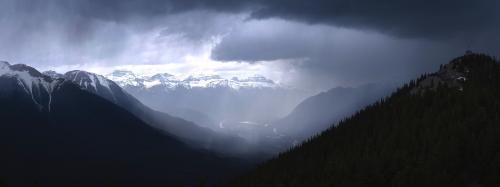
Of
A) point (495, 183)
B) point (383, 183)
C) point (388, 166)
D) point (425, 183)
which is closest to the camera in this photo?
point (495, 183)

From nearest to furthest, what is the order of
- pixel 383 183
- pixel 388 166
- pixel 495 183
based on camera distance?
pixel 495 183, pixel 383 183, pixel 388 166

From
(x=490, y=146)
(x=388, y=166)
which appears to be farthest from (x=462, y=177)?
(x=388, y=166)

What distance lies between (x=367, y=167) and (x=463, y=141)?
3130cm

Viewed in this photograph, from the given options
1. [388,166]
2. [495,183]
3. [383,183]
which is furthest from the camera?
[388,166]

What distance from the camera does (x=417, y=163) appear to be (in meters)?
187

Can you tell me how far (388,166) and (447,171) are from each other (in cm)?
2426

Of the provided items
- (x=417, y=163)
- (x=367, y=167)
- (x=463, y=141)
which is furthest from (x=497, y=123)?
(x=367, y=167)

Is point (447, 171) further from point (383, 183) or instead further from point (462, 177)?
point (383, 183)

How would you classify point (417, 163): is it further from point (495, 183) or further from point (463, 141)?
point (495, 183)

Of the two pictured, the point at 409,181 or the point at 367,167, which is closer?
the point at 409,181

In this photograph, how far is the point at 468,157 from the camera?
17900cm

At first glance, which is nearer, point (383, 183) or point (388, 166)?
point (383, 183)

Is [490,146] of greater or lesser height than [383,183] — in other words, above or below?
above

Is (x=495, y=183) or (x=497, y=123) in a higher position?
(x=497, y=123)
